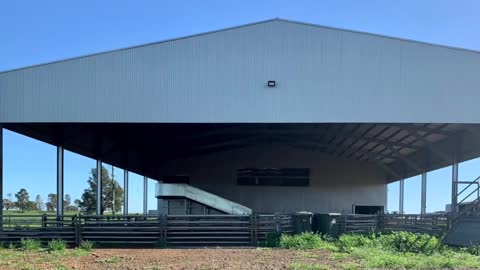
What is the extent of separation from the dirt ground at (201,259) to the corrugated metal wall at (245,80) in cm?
563

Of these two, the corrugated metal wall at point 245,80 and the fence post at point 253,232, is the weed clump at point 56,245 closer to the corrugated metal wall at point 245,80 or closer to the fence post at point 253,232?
the corrugated metal wall at point 245,80

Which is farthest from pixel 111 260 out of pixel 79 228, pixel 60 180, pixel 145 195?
pixel 145 195

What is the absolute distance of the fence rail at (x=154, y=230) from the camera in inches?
674

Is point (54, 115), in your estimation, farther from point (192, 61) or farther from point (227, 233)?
point (227, 233)

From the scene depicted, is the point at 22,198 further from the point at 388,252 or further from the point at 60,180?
the point at 388,252

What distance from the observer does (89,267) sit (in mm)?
11375

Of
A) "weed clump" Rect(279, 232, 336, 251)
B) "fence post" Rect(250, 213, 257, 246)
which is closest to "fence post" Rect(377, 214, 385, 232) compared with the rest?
"weed clump" Rect(279, 232, 336, 251)

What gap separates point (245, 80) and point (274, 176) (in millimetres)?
20143

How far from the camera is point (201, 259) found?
13.0 meters

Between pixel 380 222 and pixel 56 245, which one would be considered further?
pixel 380 222

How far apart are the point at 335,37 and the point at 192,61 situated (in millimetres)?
5591

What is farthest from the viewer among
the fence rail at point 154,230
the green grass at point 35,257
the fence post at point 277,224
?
the fence post at point 277,224

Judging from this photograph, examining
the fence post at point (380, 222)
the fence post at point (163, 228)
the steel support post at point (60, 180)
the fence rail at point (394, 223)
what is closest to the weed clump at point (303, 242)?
the fence rail at point (394, 223)

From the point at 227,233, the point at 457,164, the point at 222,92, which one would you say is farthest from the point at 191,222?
the point at 457,164
